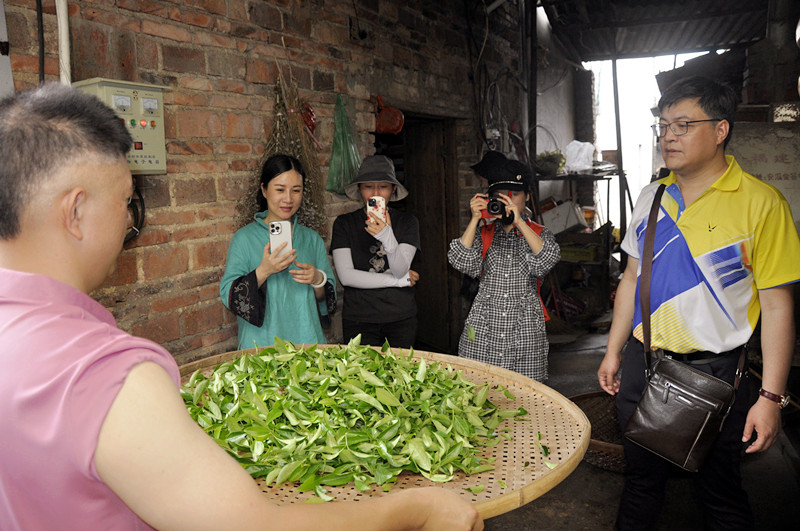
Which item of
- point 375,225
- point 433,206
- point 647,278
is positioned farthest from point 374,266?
point 433,206

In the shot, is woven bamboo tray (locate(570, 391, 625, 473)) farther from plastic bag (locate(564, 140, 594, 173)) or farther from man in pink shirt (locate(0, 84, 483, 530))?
plastic bag (locate(564, 140, 594, 173))

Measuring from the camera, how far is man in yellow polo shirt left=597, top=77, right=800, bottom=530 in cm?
200

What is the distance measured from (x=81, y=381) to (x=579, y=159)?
7.08 meters

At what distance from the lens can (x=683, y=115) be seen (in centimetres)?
211

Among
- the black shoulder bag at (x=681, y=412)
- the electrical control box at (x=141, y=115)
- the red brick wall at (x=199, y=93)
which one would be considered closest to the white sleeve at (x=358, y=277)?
the red brick wall at (x=199, y=93)

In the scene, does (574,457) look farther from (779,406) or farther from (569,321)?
(569,321)

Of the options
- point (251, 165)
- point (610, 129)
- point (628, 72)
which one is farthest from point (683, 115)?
point (628, 72)

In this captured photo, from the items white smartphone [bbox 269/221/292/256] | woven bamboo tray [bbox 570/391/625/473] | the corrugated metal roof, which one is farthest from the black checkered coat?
Result: the corrugated metal roof

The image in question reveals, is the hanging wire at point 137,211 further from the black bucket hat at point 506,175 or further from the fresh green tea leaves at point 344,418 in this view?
the black bucket hat at point 506,175

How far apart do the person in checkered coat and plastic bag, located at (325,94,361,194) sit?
0.88m

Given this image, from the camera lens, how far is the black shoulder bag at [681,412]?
1.98 meters

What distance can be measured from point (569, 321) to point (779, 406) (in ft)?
15.7

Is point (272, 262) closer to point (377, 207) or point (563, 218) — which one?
point (377, 207)

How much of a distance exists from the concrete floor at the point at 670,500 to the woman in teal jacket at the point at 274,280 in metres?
1.42
